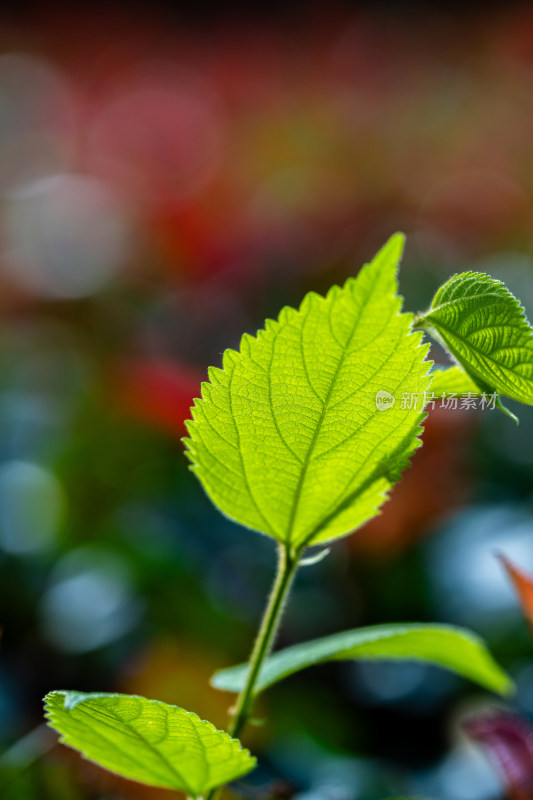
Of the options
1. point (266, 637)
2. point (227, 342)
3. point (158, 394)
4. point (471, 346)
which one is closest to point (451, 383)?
point (471, 346)

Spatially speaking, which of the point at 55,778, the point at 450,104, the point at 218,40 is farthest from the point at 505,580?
the point at 218,40

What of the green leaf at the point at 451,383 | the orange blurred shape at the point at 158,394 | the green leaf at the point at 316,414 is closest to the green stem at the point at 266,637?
the green leaf at the point at 316,414

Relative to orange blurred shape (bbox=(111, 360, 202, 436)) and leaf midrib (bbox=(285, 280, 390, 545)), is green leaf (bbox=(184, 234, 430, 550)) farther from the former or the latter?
orange blurred shape (bbox=(111, 360, 202, 436))

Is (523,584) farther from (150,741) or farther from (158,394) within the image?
(158,394)

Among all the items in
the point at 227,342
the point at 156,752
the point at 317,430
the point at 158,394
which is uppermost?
the point at 227,342

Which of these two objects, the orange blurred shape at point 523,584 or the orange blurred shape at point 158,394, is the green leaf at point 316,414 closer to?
the orange blurred shape at point 523,584

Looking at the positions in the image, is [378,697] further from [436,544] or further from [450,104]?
[450,104]
